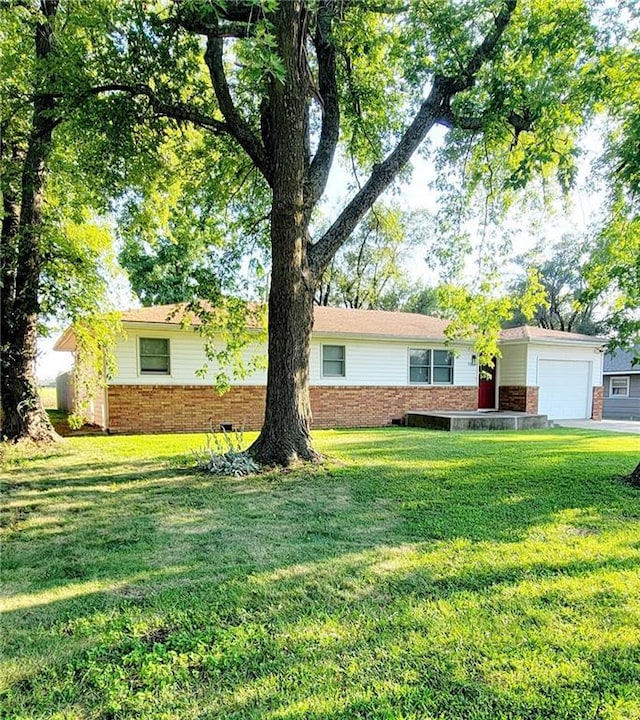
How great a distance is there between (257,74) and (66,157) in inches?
259

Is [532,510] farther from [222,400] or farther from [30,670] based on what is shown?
[222,400]

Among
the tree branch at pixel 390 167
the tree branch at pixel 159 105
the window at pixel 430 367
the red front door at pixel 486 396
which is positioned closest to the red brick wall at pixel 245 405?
the window at pixel 430 367

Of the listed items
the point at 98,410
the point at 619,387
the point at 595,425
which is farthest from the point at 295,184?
the point at 619,387

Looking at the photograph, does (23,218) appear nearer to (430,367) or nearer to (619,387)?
(430,367)

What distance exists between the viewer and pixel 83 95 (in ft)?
22.9

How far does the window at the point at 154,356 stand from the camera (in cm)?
1167

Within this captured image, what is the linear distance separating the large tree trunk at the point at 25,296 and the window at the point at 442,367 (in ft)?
36.9

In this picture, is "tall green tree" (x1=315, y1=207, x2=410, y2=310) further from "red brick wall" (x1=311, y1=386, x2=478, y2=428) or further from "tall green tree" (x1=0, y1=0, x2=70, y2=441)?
"tall green tree" (x1=0, y1=0, x2=70, y2=441)

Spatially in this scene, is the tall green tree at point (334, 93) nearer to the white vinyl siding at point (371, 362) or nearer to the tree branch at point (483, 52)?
the tree branch at point (483, 52)

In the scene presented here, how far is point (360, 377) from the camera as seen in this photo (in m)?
14.1

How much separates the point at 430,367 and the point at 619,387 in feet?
44.1

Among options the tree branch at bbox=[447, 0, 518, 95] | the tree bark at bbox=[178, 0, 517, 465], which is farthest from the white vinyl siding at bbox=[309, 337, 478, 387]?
the tree branch at bbox=[447, 0, 518, 95]

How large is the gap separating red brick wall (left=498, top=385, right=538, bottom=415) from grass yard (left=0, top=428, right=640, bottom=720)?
1031 centimetres

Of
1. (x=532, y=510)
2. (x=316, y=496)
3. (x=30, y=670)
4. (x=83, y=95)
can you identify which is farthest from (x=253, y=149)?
(x=30, y=670)
